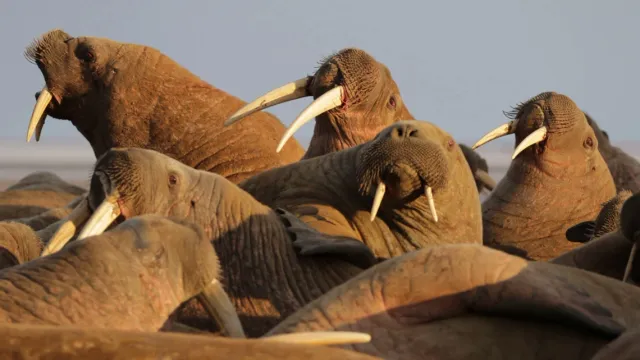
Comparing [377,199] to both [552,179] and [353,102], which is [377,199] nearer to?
[353,102]

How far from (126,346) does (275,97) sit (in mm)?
6123

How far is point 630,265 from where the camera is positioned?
5.50 m

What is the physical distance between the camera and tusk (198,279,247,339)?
482cm

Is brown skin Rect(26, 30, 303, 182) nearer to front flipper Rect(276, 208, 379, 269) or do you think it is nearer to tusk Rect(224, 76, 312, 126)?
tusk Rect(224, 76, 312, 126)

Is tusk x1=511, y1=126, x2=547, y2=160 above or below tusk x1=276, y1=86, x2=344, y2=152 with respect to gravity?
below

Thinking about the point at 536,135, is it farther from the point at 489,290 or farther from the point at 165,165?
the point at 489,290

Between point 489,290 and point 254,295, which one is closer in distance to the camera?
point 489,290

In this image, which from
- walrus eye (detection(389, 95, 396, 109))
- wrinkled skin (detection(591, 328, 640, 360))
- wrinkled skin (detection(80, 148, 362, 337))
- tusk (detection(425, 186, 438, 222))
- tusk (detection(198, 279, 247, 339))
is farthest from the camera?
walrus eye (detection(389, 95, 396, 109))

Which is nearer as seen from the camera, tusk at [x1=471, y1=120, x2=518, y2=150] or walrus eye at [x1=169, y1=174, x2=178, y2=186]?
walrus eye at [x1=169, y1=174, x2=178, y2=186]

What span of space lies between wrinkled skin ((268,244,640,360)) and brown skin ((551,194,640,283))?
930 mm

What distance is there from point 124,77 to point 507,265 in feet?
17.8

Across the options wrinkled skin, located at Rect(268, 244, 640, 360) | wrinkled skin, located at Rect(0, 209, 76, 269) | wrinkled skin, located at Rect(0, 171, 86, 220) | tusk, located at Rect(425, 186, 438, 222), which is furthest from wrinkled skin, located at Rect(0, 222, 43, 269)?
wrinkled skin, located at Rect(268, 244, 640, 360)

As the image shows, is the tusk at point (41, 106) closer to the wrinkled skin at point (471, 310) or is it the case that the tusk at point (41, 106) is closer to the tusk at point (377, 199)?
the tusk at point (377, 199)

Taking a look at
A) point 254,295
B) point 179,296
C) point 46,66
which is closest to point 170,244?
point 179,296
